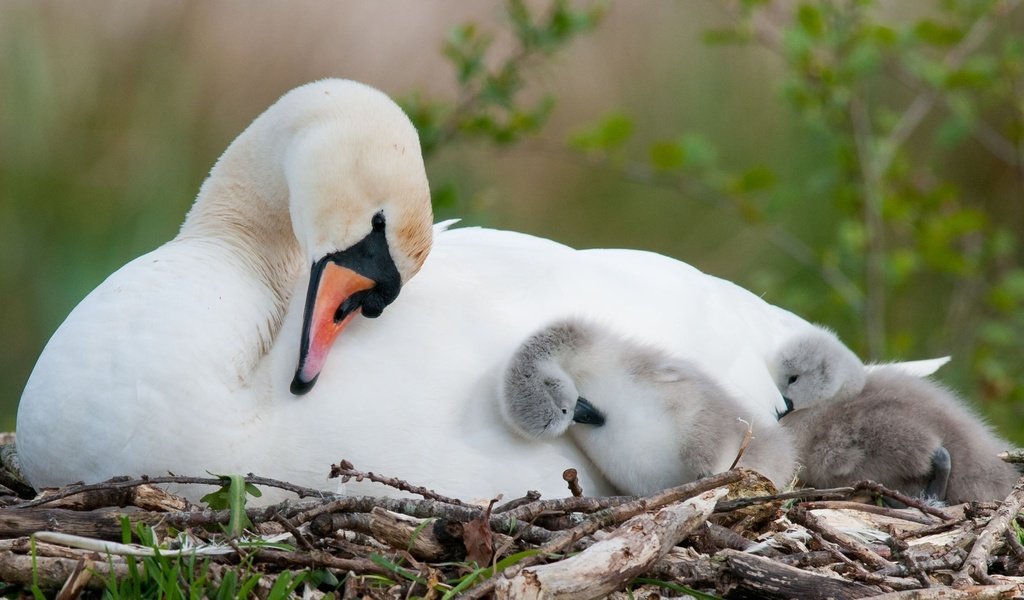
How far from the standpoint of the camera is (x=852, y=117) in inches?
276

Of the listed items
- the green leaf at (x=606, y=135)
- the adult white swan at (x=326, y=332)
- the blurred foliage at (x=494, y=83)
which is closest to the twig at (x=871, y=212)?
the green leaf at (x=606, y=135)

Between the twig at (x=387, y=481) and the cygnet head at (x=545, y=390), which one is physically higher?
the cygnet head at (x=545, y=390)

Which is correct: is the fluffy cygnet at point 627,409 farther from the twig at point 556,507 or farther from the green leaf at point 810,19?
the green leaf at point 810,19

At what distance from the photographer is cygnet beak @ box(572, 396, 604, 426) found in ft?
12.3

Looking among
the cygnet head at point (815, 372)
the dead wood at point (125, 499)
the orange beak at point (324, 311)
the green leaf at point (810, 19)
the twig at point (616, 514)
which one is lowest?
the twig at point (616, 514)

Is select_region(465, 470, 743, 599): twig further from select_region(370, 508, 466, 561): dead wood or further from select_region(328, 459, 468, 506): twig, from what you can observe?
select_region(328, 459, 468, 506): twig

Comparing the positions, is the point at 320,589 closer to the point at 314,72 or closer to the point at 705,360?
the point at 705,360

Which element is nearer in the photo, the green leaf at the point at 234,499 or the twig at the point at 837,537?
the green leaf at the point at 234,499

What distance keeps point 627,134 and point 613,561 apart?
12.5 feet

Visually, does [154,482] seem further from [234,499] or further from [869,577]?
[869,577]

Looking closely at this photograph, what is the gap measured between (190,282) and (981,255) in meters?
5.52

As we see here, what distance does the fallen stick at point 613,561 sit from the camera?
9.37 feet

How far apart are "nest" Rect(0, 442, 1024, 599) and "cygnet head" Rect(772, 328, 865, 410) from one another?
0.86 m

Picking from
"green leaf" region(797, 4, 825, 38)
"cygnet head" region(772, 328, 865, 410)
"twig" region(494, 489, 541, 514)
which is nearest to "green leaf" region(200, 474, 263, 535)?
"twig" region(494, 489, 541, 514)
